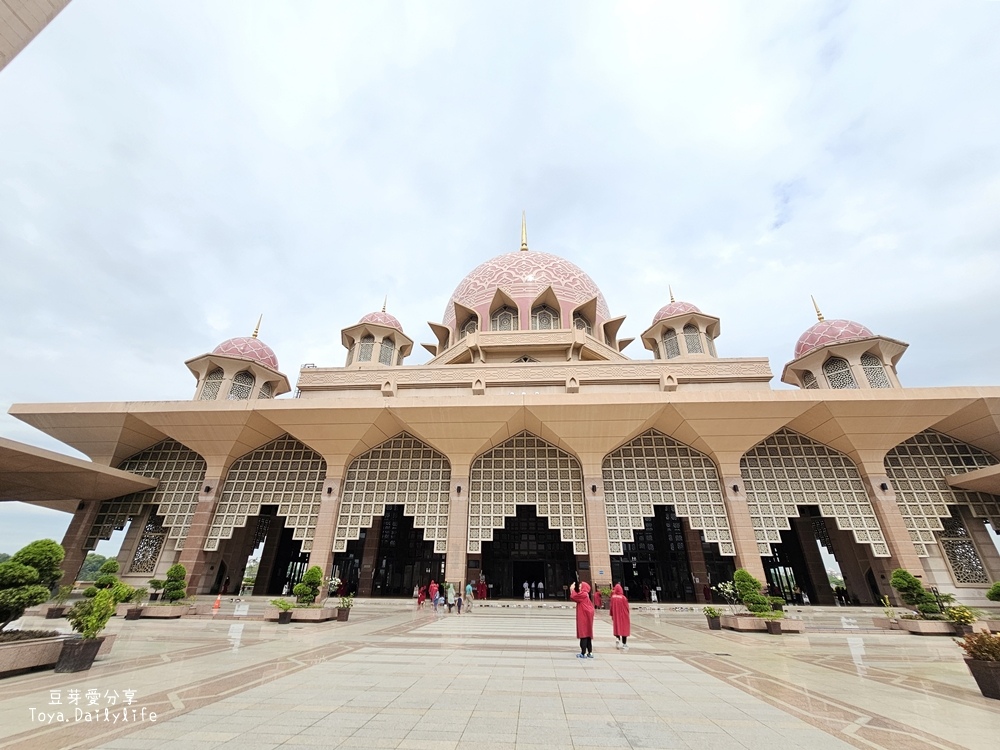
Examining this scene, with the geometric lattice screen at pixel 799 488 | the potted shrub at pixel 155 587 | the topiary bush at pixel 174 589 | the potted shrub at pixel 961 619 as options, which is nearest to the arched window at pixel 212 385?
the potted shrub at pixel 155 587

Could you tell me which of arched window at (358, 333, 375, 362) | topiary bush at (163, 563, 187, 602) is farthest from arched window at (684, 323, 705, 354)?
topiary bush at (163, 563, 187, 602)

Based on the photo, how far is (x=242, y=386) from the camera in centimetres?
2222

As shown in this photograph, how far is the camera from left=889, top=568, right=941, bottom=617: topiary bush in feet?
36.6

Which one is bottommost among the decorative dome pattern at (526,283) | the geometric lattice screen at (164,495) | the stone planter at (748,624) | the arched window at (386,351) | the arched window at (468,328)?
the stone planter at (748,624)

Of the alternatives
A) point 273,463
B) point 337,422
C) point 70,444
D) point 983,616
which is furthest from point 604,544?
point 70,444

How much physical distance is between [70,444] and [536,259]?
24955 millimetres

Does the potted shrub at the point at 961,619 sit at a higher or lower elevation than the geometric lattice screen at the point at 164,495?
lower

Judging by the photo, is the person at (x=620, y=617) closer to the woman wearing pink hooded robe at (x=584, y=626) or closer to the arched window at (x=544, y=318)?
the woman wearing pink hooded robe at (x=584, y=626)

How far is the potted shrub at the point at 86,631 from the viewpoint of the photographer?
5863 millimetres

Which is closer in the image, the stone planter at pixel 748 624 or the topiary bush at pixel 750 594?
the stone planter at pixel 748 624

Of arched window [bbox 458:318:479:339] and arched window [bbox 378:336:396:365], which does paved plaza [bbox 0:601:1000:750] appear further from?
arched window [bbox 458:318:479:339]

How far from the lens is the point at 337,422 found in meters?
17.8

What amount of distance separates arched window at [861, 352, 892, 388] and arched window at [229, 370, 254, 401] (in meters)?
28.8

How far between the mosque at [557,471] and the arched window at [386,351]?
437 cm
